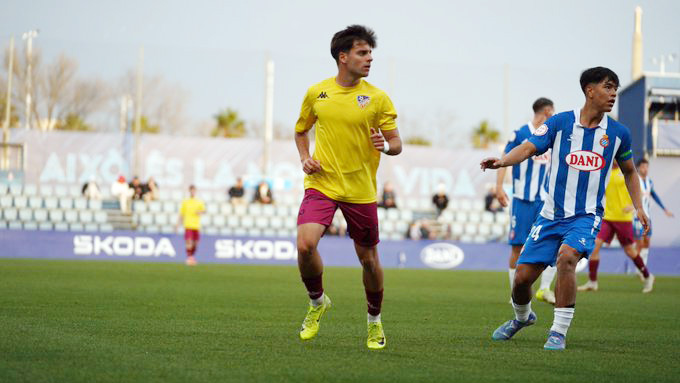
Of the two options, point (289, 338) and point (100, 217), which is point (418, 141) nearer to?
point (100, 217)

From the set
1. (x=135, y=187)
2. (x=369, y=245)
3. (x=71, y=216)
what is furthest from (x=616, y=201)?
(x=71, y=216)

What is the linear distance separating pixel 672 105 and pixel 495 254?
10065 mm

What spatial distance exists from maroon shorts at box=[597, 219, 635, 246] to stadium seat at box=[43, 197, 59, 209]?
17.1 m

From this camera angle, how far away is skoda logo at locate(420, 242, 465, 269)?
26.5 metres

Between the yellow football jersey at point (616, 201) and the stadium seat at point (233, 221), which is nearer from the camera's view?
the yellow football jersey at point (616, 201)

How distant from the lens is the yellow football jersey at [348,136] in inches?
266

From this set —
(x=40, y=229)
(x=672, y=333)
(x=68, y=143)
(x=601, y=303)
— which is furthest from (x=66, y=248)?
(x=672, y=333)

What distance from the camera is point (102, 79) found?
3359 centimetres

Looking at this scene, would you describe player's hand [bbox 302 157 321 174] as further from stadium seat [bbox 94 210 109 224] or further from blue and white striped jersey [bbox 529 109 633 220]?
stadium seat [bbox 94 210 109 224]

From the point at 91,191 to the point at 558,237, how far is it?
22749 millimetres

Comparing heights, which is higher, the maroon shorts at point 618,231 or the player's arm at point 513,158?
the player's arm at point 513,158

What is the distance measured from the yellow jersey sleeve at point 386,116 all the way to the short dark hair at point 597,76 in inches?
59.0

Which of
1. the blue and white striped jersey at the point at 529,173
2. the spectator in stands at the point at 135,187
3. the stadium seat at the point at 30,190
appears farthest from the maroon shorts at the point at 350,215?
the stadium seat at the point at 30,190

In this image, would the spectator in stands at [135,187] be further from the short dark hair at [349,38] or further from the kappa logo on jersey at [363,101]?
the kappa logo on jersey at [363,101]
